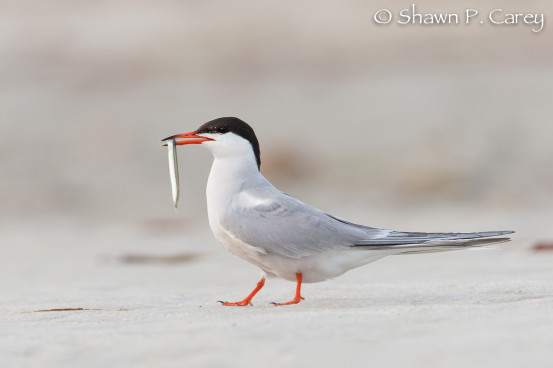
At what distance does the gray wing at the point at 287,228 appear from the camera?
4.45m

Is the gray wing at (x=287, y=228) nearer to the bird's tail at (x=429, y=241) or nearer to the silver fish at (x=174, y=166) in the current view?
the bird's tail at (x=429, y=241)

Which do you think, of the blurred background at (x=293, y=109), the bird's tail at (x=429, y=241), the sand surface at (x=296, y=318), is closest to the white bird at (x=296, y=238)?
the bird's tail at (x=429, y=241)

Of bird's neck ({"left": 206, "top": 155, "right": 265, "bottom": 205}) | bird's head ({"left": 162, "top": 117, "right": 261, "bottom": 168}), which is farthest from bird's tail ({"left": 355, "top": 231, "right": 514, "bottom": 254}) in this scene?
bird's head ({"left": 162, "top": 117, "right": 261, "bottom": 168})

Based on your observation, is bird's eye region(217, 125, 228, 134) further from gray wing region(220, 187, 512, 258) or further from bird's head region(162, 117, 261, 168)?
gray wing region(220, 187, 512, 258)

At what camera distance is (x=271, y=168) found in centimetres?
1229

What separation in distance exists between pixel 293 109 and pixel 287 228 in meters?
10.8

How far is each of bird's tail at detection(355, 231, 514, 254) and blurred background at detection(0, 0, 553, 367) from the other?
0.23m

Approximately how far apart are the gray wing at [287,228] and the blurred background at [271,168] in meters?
0.33

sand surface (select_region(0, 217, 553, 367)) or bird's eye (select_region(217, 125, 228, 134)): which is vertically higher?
bird's eye (select_region(217, 125, 228, 134))

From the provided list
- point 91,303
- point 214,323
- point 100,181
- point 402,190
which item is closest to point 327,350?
point 214,323

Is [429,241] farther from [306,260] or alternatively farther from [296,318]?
[296,318]

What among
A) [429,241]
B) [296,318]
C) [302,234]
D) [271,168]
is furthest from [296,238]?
[271,168]

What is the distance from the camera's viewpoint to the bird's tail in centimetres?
430

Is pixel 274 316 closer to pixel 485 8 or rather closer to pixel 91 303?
pixel 91 303
